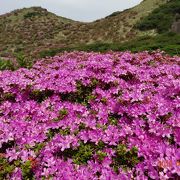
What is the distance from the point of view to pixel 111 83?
8.31m

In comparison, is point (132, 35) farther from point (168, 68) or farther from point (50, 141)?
point (50, 141)

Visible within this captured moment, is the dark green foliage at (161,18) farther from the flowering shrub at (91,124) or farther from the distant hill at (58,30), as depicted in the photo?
the flowering shrub at (91,124)

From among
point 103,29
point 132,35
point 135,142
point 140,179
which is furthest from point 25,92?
point 103,29

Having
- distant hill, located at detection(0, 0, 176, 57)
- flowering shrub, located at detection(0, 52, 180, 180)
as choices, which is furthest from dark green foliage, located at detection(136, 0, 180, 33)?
flowering shrub, located at detection(0, 52, 180, 180)

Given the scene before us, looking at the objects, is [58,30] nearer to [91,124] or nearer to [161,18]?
[161,18]

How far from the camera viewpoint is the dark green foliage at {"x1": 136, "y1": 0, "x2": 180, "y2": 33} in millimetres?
43781

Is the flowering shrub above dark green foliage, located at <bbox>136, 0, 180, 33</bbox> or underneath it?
above

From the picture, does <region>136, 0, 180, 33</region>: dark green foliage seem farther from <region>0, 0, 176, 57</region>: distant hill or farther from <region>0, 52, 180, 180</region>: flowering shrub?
<region>0, 52, 180, 180</region>: flowering shrub

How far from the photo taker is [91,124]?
6.48 metres

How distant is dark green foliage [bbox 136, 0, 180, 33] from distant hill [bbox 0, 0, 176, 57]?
81cm

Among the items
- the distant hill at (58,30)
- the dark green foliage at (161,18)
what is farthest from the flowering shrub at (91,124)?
the dark green foliage at (161,18)

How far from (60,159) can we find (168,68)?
14.8 ft

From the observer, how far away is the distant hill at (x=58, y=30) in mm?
45750

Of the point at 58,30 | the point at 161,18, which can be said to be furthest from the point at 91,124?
the point at 58,30
